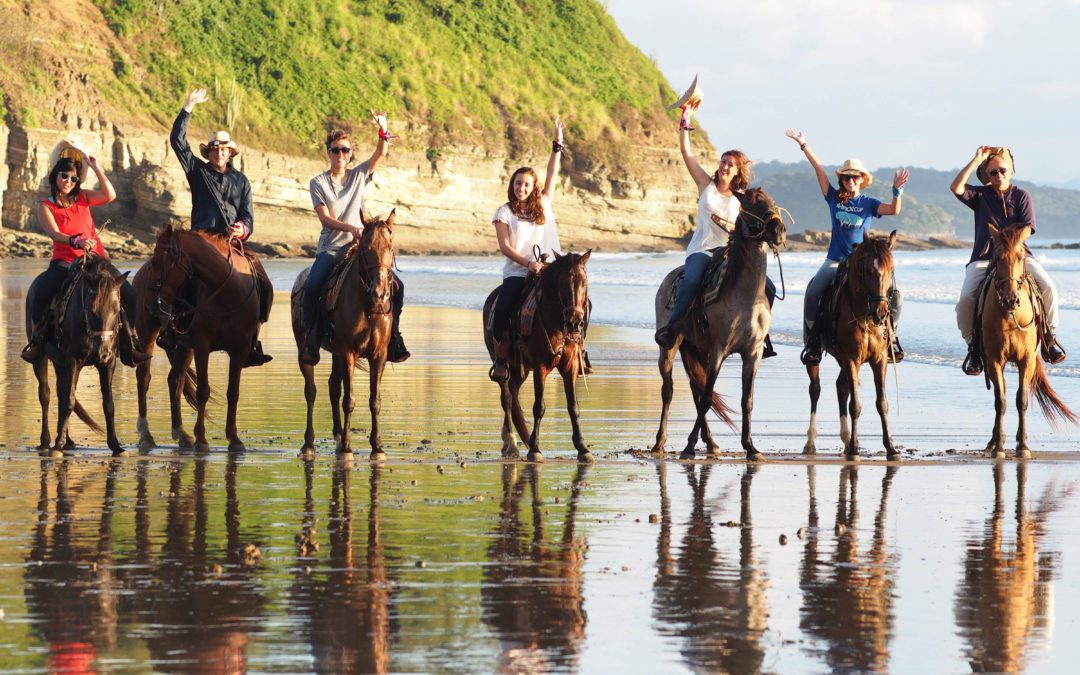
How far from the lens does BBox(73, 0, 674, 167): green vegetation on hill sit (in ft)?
242

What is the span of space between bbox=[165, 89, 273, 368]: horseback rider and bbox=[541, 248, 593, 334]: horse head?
2.66 meters

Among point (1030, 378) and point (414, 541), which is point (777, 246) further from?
point (414, 541)

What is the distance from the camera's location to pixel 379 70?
82625 mm

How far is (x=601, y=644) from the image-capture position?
5996 mm

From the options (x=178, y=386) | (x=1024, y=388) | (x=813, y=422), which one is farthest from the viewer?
(x=178, y=386)

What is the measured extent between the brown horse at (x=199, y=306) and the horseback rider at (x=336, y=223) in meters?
0.62

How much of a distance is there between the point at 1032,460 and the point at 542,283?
155 inches

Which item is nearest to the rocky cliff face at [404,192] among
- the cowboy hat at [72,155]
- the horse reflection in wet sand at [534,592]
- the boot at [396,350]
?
the cowboy hat at [72,155]

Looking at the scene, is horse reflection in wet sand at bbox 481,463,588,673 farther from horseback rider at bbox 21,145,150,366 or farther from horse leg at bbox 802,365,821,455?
horseback rider at bbox 21,145,150,366

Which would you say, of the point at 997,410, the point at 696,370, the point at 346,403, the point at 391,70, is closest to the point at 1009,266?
the point at 997,410

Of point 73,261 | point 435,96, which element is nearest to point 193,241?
point 73,261

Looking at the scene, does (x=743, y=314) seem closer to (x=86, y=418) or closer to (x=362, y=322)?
(x=362, y=322)

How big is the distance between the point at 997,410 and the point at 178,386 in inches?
258

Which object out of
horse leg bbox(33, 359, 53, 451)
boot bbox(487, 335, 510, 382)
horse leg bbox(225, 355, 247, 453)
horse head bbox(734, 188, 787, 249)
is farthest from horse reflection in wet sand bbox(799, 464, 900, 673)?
horse leg bbox(33, 359, 53, 451)
